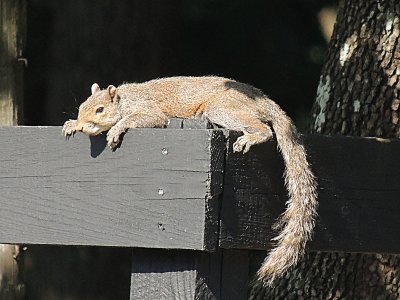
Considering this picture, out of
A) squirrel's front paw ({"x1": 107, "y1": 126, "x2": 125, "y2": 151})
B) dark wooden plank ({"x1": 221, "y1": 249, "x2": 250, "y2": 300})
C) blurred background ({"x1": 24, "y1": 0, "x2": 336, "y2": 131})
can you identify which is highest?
blurred background ({"x1": 24, "y1": 0, "x2": 336, "y2": 131})

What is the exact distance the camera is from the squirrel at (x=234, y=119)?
2.77 m

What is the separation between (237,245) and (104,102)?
1475 mm

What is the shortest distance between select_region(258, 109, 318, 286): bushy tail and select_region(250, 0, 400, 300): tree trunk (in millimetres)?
1359

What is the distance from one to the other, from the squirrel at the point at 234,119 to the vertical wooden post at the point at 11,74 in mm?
1286

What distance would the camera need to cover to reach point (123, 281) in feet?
21.0

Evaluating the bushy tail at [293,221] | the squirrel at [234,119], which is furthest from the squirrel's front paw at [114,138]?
the bushy tail at [293,221]

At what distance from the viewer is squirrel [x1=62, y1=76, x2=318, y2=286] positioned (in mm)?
2768

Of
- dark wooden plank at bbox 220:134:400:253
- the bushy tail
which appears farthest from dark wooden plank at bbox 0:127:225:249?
the bushy tail

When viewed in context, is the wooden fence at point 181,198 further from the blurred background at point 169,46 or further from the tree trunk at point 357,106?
the blurred background at point 169,46

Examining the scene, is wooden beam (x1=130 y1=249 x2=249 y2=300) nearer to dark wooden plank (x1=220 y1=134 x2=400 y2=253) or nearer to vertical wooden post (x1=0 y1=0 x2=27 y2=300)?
dark wooden plank (x1=220 y1=134 x2=400 y2=253)

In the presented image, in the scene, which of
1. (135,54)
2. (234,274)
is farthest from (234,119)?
(135,54)

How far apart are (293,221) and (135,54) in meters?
3.92

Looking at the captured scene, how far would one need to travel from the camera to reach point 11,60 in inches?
209

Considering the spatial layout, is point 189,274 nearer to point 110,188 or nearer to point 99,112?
point 110,188
